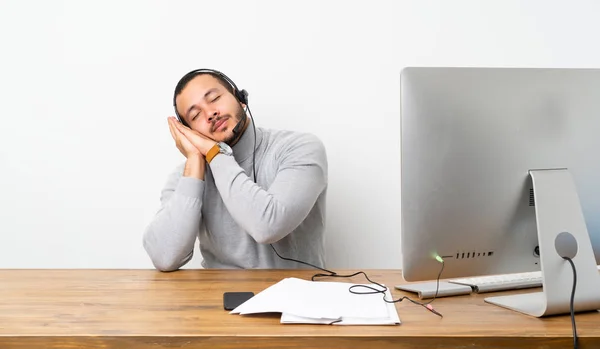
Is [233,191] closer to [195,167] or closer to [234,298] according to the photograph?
[195,167]

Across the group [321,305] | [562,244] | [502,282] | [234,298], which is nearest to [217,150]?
[234,298]

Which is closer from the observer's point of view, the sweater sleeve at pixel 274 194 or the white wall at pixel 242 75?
the sweater sleeve at pixel 274 194

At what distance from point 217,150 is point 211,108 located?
0.20 m

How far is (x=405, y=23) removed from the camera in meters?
2.54

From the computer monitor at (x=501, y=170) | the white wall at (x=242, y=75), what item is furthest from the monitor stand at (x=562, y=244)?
the white wall at (x=242, y=75)

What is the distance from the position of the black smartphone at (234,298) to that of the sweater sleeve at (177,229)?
426mm

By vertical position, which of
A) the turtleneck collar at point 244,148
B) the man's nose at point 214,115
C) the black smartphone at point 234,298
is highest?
the man's nose at point 214,115

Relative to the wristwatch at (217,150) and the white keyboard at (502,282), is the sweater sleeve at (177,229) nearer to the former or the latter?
the wristwatch at (217,150)

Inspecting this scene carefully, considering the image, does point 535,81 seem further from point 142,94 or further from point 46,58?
point 46,58

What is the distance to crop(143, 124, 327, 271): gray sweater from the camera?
5.63 feet

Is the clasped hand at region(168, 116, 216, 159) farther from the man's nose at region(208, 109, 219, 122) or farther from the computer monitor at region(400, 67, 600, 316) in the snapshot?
the computer monitor at region(400, 67, 600, 316)

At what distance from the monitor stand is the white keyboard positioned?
0.18 metres

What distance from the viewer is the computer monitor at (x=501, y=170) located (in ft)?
3.85

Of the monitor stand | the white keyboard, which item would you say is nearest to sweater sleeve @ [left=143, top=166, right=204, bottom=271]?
the white keyboard
